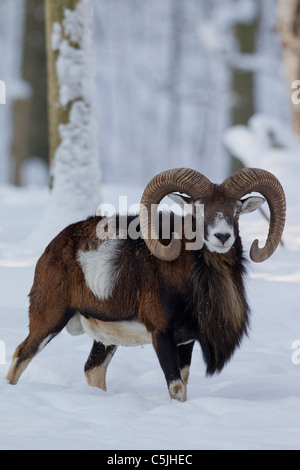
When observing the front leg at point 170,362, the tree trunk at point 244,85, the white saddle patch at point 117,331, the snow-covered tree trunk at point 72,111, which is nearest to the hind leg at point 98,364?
the white saddle patch at point 117,331

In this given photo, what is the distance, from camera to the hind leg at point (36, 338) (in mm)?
6905

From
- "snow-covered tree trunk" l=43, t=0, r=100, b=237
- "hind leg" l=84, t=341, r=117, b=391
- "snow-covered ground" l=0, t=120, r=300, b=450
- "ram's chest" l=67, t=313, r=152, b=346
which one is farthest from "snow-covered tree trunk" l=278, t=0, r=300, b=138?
"ram's chest" l=67, t=313, r=152, b=346

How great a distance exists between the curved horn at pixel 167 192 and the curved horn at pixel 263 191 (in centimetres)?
18

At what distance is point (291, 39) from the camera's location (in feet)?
52.2

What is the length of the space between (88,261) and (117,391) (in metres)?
1.12

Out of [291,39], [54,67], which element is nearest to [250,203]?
[54,67]

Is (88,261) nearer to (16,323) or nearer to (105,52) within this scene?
(16,323)

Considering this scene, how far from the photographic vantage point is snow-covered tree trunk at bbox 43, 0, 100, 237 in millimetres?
10039

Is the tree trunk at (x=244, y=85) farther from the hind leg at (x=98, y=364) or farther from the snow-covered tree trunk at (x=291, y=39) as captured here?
the hind leg at (x=98, y=364)

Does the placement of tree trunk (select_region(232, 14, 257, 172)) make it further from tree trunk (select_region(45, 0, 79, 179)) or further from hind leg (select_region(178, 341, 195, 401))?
hind leg (select_region(178, 341, 195, 401))

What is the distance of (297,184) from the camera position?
477 inches

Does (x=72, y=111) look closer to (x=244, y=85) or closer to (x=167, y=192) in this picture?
(x=167, y=192)

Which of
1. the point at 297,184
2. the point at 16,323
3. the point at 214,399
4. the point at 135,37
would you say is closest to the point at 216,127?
the point at 135,37
